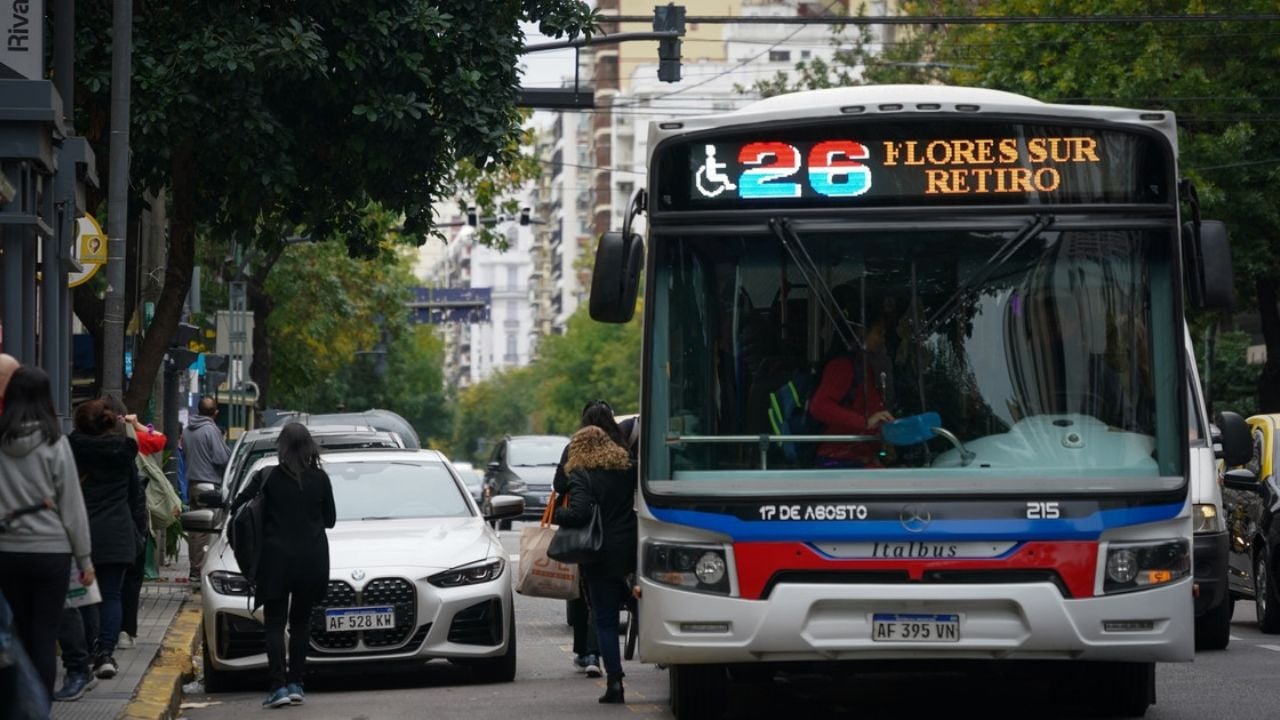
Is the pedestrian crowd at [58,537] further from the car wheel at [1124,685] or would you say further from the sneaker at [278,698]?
the car wheel at [1124,685]

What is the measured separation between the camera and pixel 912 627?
32.0 ft

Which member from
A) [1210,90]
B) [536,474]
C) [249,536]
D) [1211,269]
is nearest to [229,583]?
[249,536]

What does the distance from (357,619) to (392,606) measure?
0.22 m

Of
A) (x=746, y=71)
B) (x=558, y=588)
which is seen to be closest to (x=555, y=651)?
(x=558, y=588)

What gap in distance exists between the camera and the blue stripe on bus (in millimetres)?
9695

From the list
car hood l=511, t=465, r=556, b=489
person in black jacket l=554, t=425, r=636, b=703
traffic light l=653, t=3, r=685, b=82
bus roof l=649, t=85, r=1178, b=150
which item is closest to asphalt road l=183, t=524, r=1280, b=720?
person in black jacket l=554, t=425, r=636, b=703

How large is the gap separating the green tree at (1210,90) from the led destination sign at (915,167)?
83.3 ft

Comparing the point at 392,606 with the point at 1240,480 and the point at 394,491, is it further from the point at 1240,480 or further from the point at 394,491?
the point at 1240,480

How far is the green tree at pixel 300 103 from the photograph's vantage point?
19.2m

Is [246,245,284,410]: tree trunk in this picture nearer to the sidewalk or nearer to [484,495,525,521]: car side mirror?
the sidewalk

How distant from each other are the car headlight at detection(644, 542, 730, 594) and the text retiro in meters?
1.95

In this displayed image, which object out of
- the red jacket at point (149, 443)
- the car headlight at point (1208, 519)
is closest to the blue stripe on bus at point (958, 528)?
the car headlight at point (1208, 519)

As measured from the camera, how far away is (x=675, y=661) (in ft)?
32.5

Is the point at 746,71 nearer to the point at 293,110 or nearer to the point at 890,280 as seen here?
the point at 293,110
